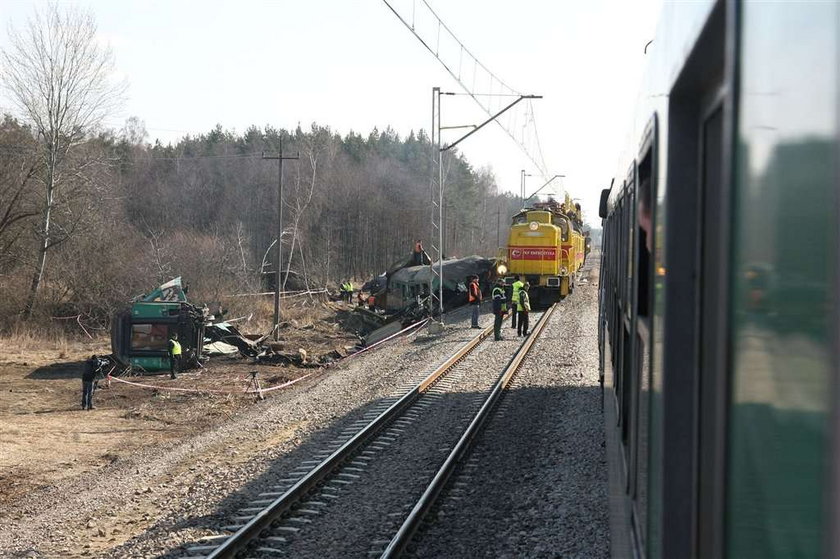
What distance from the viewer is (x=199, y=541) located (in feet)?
27.9

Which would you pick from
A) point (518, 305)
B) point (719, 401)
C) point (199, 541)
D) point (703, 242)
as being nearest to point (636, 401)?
point (703, 242)

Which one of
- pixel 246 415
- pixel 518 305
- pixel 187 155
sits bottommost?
pixel 246 415

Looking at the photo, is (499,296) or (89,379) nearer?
(89,379)

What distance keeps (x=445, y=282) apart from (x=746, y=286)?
1422 inches

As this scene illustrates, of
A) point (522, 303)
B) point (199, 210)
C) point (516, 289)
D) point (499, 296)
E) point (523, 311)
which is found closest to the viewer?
point (499, 296)

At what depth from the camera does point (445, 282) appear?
124ft

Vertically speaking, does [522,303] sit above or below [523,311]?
above

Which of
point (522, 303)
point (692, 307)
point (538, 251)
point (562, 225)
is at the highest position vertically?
point (562, 225)

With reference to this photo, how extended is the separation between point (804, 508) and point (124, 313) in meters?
23.8

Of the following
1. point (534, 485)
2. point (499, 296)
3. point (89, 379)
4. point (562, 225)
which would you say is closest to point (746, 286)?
point (534, 485)

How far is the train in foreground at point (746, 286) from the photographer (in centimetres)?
112

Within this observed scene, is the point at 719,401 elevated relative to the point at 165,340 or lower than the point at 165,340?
elevated

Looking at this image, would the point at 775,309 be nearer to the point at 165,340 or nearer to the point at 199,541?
the point at 199,541

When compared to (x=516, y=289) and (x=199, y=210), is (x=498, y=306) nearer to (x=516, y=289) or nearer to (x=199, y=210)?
(x=516, y=289)
